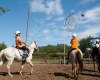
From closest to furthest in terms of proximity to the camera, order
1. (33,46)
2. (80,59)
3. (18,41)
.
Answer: (80,59) → (18,41) → (33,46)

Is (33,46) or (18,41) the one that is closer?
(18,41)

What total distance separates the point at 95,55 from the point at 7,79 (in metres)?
5.99

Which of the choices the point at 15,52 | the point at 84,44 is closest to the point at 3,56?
the point at 15,52

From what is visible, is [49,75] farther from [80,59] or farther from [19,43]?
[19,43]

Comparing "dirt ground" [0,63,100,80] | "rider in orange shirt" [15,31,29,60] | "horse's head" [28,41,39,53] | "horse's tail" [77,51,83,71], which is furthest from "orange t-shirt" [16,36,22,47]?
"horse's tail" [77,51,83,71]

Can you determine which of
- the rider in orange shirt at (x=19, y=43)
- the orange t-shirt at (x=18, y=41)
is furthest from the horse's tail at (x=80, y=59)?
the orange t-shirt at (x=18, y=41)

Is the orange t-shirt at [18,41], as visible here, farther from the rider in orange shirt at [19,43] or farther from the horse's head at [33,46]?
the horse's head at [33,46]

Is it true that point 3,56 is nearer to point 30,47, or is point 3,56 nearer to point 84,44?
point 30,47

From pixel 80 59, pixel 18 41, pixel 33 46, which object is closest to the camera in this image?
pixel 80 59

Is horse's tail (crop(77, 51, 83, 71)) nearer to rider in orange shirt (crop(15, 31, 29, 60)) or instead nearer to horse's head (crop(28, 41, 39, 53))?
rider in orange shirt (crop(15, 31, 29, 60))

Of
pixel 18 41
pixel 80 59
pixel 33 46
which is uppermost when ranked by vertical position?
pixel 18 41

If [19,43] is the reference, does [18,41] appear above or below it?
above

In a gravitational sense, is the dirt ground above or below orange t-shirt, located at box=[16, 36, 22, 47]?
below

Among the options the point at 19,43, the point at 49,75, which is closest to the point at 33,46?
the point at 19,43
